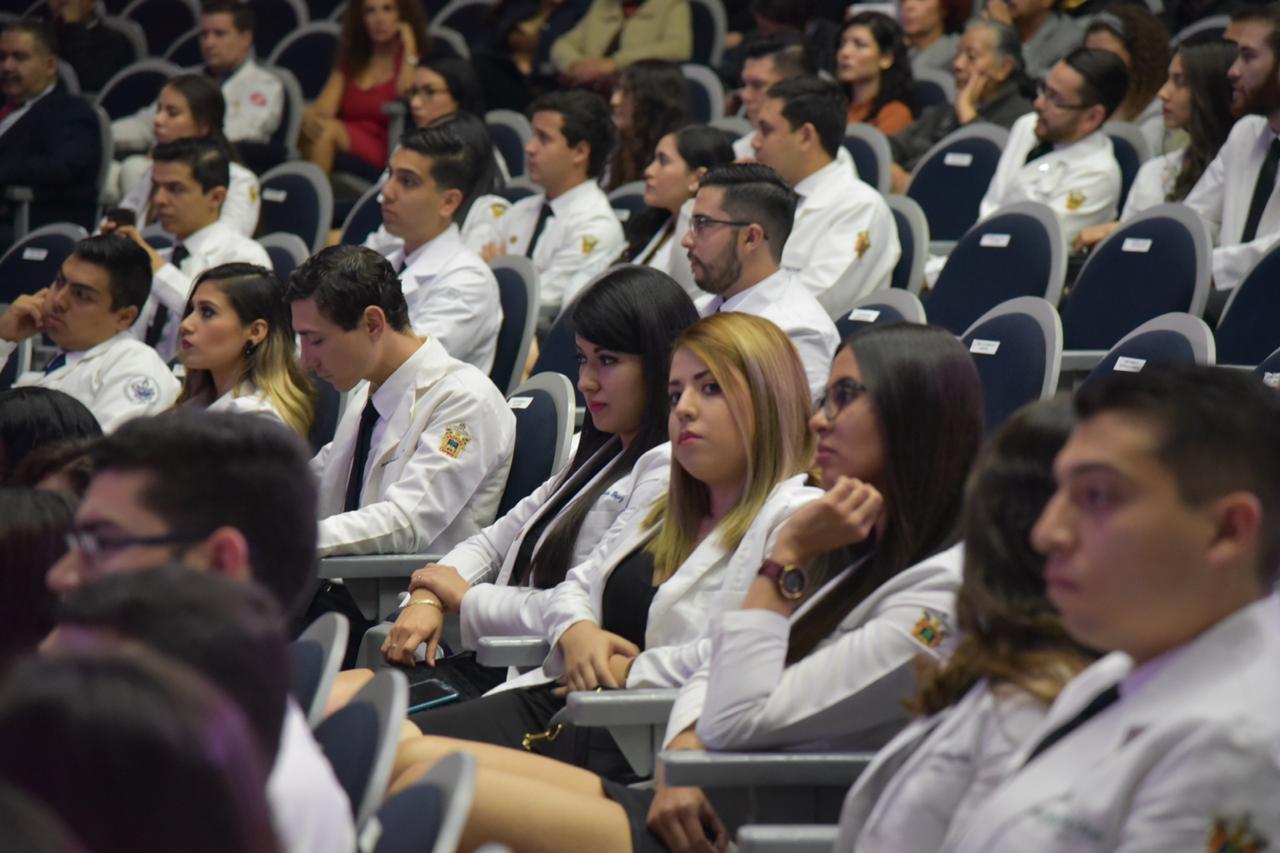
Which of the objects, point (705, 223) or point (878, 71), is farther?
point (878, 71)

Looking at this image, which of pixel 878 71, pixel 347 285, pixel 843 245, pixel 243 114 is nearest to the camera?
pixel 347 285

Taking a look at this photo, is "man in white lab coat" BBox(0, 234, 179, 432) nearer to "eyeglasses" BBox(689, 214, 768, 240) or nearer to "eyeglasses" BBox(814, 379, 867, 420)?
"eyeglasses" BBox(689, 214, 768, 240)

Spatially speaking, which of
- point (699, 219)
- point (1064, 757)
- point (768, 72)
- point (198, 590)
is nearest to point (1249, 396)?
point (1064, 757)

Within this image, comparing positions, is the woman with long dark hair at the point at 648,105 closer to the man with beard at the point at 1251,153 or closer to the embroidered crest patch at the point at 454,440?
the man with beard at the point at 1251,153

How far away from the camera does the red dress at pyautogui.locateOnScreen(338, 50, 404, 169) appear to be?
7.22 meters

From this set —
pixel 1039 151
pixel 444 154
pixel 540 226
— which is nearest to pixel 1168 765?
pixel 444 154

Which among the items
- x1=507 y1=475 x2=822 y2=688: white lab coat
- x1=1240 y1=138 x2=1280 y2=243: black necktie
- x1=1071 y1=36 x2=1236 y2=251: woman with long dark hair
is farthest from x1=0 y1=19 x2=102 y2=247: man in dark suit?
x1=507 y1=475 x2=822 y2=688: white lab coat

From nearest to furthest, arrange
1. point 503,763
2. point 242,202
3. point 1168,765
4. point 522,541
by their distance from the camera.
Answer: point 1168,765 < point 503,763 < point 522,541 < point 242,202

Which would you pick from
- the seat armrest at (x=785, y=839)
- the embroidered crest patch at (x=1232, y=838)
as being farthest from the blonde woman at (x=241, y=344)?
the embroidered crest patch at (x=1232, y=838)

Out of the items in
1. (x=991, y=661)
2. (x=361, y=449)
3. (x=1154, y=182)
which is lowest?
(x=361, y=449)

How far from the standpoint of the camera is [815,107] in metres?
5.09

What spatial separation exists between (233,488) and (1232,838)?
975mm

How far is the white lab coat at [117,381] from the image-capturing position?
4.30 m

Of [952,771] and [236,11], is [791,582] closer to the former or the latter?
[952,771]
